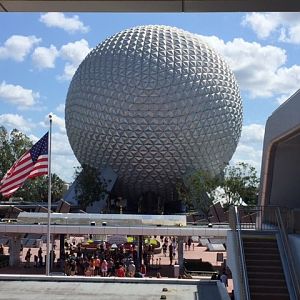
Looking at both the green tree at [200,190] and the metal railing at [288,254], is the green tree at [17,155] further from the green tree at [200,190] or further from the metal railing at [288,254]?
the metal railing at [288,254]

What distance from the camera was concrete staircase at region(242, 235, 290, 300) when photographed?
1302cm

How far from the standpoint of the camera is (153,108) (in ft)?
184

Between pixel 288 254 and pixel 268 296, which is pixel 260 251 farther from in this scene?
pixel 268 296

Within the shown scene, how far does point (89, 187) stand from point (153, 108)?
Result: 10.1 m

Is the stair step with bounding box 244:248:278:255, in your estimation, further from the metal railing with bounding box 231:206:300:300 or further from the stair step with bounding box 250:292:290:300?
the stair step with bounding box 250:292:290:300

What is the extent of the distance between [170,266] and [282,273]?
19005 mm

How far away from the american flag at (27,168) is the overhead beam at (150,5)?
46.3ft

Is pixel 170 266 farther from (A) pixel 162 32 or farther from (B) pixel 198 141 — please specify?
(A) pixel 162 32

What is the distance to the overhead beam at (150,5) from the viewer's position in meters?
4.46

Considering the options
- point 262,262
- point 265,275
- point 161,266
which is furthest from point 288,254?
point 161,266

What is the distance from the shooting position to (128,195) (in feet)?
205

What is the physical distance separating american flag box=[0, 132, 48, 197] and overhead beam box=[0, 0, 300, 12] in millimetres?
14099

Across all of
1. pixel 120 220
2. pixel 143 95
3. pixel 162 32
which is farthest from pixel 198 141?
pixel 120 220

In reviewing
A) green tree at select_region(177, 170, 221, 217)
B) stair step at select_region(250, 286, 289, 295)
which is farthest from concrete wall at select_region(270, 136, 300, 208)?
green tree at select_region(177, 170, 221, 217)
